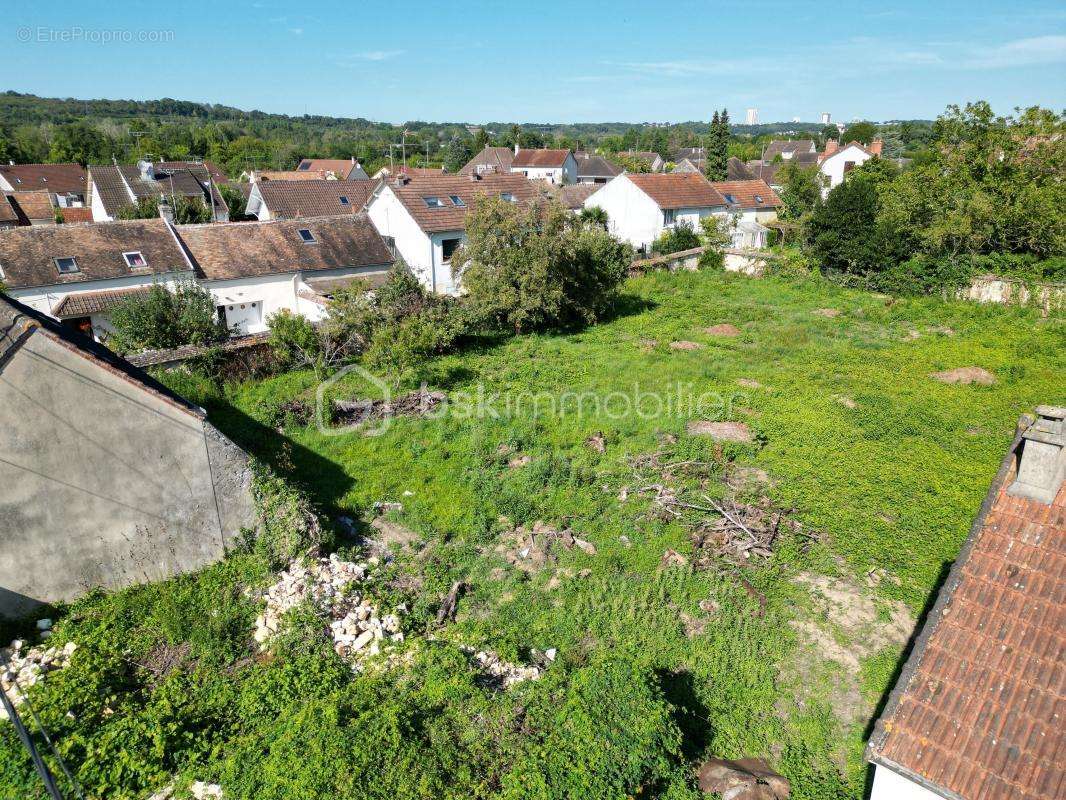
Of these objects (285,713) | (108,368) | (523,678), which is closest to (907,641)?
(523,678)

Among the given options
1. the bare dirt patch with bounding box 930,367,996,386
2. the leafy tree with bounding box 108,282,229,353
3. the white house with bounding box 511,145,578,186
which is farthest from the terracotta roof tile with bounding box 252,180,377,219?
the white house with bounding box 511,145,578,186

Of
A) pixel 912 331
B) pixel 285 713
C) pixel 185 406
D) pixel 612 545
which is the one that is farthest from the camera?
pixel 912 331

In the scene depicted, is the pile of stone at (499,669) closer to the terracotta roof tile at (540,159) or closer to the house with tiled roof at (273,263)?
the house with tiled roof at (273,263)

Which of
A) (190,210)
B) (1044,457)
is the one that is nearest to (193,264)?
(190,210)

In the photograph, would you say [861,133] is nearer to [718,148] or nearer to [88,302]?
[718,148]

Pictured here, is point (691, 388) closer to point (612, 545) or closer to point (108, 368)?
point (612, 545)

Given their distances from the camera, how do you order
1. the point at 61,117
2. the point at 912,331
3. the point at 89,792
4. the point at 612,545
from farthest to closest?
the point at 61,117 → the point at 912,331 → the point at 612,545 → the point at 89,792

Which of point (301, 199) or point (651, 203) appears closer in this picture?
point (651, 203)

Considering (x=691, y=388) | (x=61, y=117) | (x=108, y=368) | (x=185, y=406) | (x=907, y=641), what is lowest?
(x=907, y=641)
